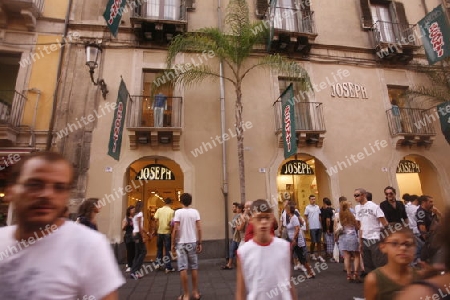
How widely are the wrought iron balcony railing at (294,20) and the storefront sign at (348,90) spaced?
8.24 feet

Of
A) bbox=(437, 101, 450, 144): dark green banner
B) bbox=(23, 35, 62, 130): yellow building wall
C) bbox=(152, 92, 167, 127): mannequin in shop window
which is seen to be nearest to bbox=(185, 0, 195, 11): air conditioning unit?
bbox=(152, 92, 167, 127): mannequin in shop window

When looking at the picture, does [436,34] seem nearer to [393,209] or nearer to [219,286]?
[393,209]

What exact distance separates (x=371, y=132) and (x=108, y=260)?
1211cm

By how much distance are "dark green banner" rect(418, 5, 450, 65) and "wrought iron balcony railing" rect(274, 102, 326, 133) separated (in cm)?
430

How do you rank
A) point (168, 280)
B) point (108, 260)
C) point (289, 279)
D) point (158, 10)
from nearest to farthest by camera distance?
point (108, 260) → point (289, 279) → point (168, 280) → point (158, 10)

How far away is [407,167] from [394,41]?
18.9 ft

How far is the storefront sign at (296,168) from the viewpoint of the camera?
1109 centimetres

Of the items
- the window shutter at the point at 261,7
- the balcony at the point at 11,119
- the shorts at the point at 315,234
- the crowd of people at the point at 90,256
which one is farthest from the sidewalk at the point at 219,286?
the window shutter at the point at 261,7

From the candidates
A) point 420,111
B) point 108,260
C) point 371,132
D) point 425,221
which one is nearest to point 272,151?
point 371,132

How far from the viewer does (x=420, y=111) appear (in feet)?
38.3

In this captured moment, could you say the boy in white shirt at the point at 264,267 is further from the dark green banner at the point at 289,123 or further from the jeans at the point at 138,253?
the dark green banner at the point at 289,123

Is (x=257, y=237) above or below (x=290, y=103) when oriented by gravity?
below

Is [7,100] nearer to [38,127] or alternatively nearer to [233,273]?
[38,127]

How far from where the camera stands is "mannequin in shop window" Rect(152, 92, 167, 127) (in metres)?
9.78
